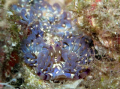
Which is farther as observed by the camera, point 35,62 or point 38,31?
point 38,31

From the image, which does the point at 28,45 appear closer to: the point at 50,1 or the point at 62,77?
the point at 62,77

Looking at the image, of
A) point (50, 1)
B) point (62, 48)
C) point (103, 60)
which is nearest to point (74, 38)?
point (62, 48)

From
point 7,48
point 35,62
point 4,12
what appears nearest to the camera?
point 4,12

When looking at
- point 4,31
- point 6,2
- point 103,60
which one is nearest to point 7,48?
point 4,31

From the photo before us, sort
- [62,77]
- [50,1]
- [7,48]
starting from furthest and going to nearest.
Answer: [50,1]
[62,77]
[7,48]

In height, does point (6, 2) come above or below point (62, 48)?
above

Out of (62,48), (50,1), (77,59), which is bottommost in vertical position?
(77,59)
